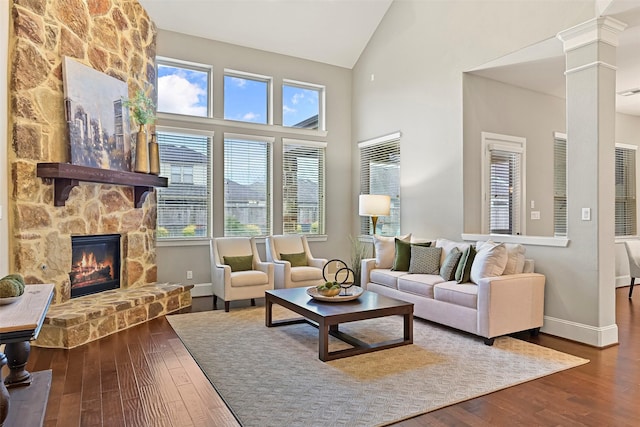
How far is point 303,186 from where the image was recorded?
23.8 ft

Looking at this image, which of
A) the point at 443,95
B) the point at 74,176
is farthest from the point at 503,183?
the point at 74,176

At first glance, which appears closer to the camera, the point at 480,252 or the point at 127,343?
the point at 127,343

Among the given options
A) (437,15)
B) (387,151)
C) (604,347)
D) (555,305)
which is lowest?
(604,347)

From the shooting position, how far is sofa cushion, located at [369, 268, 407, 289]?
5.08 m

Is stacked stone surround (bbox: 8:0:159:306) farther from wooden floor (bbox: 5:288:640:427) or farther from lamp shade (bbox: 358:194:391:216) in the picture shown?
lamp shade (bbox: 358:194:391:216)

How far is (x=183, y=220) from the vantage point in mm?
6211

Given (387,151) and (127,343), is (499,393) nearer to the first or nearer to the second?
(127,343)

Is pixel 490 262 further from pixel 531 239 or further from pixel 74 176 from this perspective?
pixel 74 176

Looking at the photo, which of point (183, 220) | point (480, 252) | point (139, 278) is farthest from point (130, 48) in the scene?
point (480, 252)

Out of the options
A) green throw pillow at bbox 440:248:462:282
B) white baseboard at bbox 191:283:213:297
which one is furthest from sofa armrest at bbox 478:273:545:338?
white baseboard at bbox 191:283:213:297

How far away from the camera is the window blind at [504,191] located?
18.8 ft

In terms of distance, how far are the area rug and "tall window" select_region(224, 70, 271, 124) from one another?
3.52 m

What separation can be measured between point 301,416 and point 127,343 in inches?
87.9

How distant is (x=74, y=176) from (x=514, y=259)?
4.55 meters
